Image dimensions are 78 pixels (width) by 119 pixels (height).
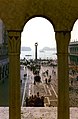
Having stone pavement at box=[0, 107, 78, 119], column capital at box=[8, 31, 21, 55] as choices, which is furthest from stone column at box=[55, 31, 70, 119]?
stone pavement at box=[0, 107, 78, 119]

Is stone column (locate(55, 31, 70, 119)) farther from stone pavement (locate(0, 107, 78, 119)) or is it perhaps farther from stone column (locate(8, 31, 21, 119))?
stone pavement (locate(0, 107, 78, 119))

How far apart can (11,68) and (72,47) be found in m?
57.4

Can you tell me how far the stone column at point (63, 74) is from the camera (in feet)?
22.6

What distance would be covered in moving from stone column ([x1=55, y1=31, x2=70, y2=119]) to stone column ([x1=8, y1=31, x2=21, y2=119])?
38.5 inches

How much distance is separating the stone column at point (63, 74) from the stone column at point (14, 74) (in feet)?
3.21

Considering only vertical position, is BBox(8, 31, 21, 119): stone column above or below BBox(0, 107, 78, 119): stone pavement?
above

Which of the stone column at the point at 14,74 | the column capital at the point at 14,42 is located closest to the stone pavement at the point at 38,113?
the stone column at the point at 14,74

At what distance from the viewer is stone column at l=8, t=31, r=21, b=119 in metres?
6.85

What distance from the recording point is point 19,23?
6879mm

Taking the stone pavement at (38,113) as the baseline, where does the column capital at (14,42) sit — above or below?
above

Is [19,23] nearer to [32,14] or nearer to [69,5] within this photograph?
[32,14]

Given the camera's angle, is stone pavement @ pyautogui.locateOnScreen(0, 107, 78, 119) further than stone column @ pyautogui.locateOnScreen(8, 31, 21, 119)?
Yes

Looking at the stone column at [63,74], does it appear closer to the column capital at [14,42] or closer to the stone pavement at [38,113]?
the column capital at [14,42]

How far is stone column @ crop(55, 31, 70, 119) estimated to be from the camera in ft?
22.6
